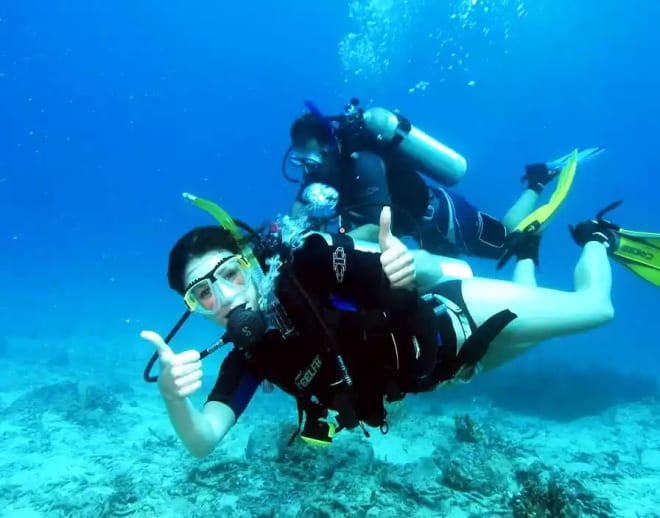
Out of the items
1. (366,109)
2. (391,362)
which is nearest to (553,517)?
(391,362)

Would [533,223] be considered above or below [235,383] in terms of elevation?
above

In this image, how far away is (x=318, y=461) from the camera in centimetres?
690

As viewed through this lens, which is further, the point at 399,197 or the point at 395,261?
the point at 399,197

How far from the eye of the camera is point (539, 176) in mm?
7590

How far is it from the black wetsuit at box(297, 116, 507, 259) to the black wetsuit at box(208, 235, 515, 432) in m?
3.01

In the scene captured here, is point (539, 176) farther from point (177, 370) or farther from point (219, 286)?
point (177, 370)

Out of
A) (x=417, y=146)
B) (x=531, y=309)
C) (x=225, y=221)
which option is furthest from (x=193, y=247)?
(x=417, y=146)

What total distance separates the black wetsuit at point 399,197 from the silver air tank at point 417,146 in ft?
0.47

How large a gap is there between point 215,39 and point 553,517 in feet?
396

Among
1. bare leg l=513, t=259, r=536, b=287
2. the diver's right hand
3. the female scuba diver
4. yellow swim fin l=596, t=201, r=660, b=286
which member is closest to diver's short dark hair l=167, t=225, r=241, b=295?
the female scuba diver

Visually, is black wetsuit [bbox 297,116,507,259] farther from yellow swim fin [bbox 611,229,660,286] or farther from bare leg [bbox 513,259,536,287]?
yellow swim fin [bbox 611,229,660,286]

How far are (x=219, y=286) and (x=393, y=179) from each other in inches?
178

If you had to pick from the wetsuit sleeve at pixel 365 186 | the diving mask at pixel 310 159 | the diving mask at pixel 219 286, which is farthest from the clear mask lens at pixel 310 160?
the diving mask at pixel 219 286

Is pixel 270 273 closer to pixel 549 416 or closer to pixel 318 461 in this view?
pixel 318 461
